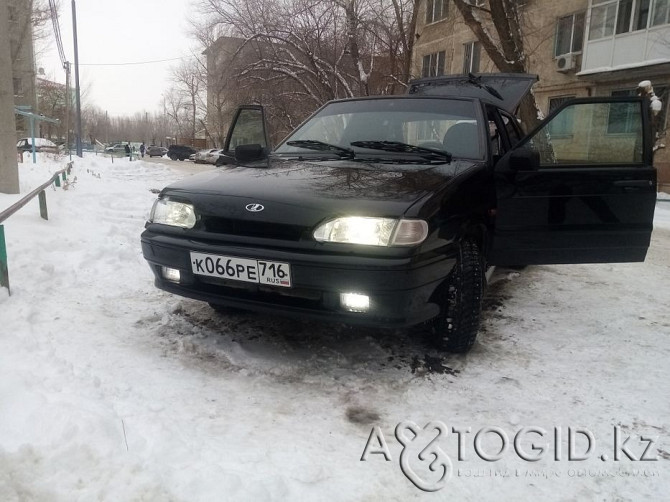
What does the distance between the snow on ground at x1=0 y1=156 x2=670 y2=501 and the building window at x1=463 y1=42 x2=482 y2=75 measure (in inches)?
782

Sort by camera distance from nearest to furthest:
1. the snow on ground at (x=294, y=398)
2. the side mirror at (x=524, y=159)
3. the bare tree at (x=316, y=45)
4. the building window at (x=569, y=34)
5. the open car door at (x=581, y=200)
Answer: the snow on ground at (x=294, y=398), the side mirror at (x=524, y=159), the open car door at (x=581, y=200), the bare tree at (x=316, y=45), the building window at (x=569, y=34)

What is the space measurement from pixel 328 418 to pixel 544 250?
1.94m

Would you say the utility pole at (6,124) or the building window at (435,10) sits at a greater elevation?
the building window at (435,10)

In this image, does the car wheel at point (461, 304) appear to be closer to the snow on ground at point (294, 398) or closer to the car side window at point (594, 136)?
the snow on ground at point (294, 398)

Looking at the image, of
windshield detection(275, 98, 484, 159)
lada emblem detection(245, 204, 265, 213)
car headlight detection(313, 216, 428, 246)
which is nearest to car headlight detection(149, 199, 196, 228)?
lada emblem detection(245, 204, 265, 213)

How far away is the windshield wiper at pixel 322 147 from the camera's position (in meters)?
3.27

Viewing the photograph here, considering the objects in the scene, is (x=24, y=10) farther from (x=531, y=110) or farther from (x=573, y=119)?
(x=573, y=119)

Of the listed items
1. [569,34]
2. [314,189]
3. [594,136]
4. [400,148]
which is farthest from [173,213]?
[569,34]

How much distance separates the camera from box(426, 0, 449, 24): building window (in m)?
22.8

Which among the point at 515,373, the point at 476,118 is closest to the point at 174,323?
the point at 515,373

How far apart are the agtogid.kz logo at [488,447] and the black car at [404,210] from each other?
54cm

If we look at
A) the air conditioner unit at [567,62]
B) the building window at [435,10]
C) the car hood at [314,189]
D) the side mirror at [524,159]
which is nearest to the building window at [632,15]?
the air conditioner unit at [567,62]

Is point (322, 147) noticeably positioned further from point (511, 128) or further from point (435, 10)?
point (435, 10)

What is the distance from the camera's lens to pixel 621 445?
2.07m
